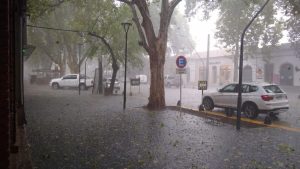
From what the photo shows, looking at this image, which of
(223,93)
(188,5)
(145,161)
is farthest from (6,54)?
(188,5)

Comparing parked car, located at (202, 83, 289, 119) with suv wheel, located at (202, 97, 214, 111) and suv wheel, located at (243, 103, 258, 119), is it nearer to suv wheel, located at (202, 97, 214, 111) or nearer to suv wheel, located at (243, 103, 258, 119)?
suv wheel, located at (243, 103, 258, 119)

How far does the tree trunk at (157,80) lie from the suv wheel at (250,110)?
4922mm

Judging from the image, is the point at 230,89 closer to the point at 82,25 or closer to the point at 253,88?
the point at 253,88

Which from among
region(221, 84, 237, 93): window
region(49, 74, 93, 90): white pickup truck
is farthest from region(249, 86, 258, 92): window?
region(49, 74, 93, 90): white pickup truck

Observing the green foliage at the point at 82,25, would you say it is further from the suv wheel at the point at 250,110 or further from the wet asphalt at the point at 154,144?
the suv wheel at the point at 250,110

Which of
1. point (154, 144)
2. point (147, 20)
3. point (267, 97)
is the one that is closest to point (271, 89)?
point (267, 97)

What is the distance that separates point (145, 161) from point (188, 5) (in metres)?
→ 38.1

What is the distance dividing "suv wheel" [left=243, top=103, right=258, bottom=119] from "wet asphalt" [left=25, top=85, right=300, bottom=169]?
1.75 metres

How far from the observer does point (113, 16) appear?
27.3m

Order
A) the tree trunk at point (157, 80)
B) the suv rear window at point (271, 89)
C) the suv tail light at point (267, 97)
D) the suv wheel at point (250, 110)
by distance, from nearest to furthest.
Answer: the suv tail light at point (267, 97), the suv rear window at point (271, 89), the suv wheel at point (250, 110), the tree trunk at point (157, 80)

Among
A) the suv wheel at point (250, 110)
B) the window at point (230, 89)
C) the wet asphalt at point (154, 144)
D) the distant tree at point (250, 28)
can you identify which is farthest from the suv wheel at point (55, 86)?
the suv wheel at point (250, 110)

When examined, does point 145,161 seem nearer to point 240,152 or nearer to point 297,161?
point 240,152

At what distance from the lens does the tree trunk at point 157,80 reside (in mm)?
18219

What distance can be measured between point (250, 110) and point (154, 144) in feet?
22.9
